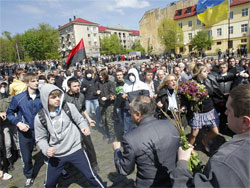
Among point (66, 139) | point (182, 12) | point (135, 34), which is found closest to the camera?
point (66, 139)

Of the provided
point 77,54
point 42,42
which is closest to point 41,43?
point 42,42

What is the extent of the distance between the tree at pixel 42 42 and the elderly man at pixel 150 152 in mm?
58455

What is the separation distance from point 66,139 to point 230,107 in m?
2.29

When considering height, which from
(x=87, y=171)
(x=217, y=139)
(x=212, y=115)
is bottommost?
(x=217, y=139)

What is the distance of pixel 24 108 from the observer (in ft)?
10.7

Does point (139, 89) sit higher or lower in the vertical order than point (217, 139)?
higher

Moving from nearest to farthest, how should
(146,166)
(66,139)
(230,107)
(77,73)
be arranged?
(230,107) < (146,166) < (66,139) < (77,73)

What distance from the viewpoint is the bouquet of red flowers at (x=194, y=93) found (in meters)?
3.59

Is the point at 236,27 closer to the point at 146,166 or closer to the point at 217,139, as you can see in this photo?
the point at 217,139

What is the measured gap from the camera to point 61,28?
237ft

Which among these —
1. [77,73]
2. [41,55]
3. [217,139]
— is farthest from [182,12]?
[217,139]

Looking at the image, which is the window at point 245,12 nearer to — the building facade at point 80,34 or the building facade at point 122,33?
the building facade at point 80,34

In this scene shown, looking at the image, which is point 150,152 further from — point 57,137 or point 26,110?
point 26,110

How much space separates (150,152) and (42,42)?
6037 cm
